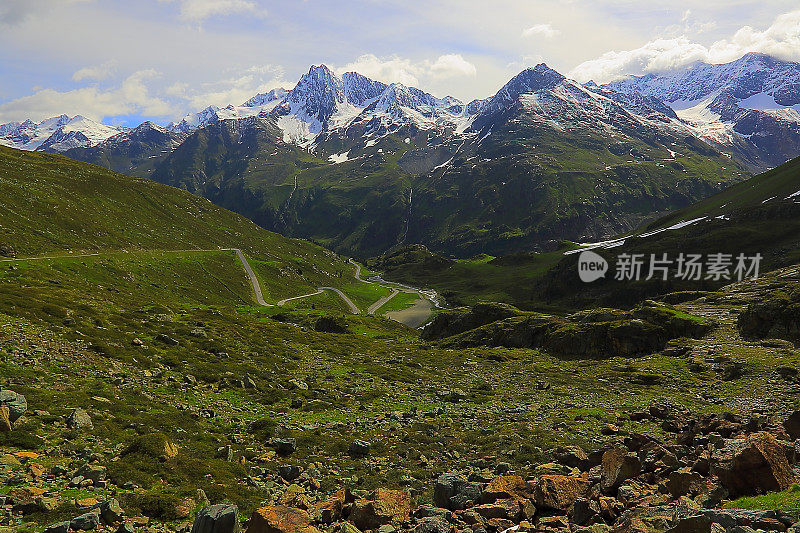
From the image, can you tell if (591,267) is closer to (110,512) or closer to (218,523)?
(218,523)

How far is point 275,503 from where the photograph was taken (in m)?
17.8

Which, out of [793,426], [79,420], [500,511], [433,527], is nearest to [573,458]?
[500,511]

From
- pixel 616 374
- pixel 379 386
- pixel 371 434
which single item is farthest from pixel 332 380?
pixel 616 374

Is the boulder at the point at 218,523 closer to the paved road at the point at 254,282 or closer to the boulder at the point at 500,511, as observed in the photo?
the boulder at the point at 500,511

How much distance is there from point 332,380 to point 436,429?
665 inches

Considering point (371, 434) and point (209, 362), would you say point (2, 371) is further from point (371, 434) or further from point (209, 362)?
point (371, 434)

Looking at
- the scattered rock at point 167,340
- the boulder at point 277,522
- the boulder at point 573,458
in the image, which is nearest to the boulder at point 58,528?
the boulder at point 277,522

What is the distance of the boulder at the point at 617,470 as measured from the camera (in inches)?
685

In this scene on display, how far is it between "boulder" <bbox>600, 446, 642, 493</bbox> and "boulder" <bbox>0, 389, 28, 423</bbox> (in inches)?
1028

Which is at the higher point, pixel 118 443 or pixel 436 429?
pixel 118 443

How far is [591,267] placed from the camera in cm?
18050

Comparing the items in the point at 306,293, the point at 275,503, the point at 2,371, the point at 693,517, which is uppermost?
the point at 693,517

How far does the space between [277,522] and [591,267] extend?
18750 cm

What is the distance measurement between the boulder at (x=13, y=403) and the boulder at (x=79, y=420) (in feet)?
6.29
